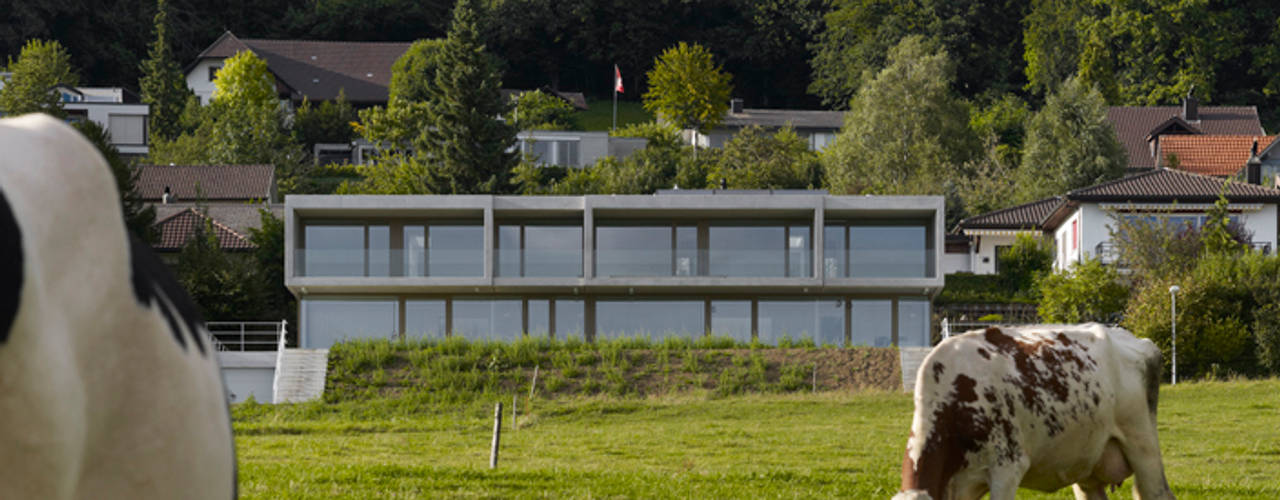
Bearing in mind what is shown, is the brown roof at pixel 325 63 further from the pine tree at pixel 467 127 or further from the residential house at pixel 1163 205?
the residential house at pixel 1163 205

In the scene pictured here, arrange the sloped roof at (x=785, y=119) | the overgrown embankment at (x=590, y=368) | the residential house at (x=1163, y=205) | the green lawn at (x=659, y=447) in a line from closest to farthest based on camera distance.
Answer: the green lawn at (x=659, y=447)
the overgrown embankment at (x=590, y=368)
the residential house at (x=1163, y=205)
the sloped roof at (x=785, y=119)

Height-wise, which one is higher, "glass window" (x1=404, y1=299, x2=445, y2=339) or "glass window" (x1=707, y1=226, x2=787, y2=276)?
"glass window" (x1=707, y1=226, x2=787, y2=276)

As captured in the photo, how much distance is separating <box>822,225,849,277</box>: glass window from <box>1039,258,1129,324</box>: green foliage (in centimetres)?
683

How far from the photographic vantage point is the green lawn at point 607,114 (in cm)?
12431

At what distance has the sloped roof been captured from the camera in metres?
109

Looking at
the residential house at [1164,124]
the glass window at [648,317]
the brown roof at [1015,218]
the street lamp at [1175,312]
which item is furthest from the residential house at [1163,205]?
the residential house at [1164,124]

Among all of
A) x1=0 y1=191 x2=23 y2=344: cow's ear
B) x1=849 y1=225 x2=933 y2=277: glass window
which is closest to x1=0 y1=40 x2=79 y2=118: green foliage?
x1=849 y1=225 x2=933 y2=277: glass window

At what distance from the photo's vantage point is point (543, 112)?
10094 cm

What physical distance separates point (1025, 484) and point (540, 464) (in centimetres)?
1278

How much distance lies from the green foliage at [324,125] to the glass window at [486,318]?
5300 cm

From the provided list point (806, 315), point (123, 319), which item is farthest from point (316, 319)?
point (123, 319)

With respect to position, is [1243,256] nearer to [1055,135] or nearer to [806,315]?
[806,315]

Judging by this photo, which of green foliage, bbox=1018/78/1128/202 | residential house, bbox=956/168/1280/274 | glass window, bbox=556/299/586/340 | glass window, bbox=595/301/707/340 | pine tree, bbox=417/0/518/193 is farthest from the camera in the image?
green foliage, bbox=1018/78/1128/202

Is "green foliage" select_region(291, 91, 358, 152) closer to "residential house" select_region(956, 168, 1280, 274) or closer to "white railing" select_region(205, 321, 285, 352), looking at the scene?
"white railing" select_region(205, 321, 285, 352)
